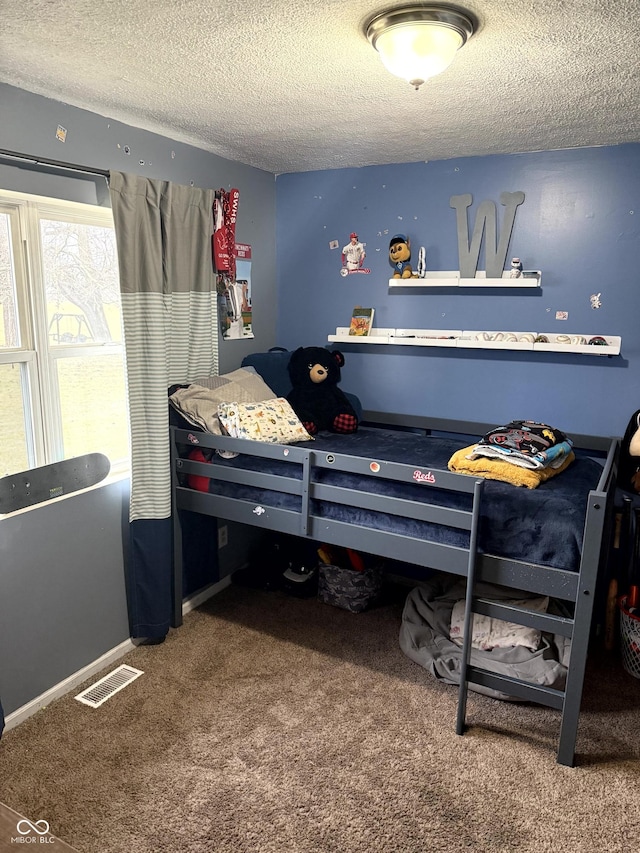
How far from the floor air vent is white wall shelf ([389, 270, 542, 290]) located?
2.18m

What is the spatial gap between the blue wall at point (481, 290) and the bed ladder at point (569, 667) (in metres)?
1.10

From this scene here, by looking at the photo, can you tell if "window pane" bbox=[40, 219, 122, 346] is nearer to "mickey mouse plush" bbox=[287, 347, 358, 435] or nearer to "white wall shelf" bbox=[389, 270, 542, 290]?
"mickey mouse plush" bbox=[287, 347, 358, 435]

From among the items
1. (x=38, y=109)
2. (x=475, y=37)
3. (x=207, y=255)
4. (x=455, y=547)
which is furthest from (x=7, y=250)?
(x=455, y=547)

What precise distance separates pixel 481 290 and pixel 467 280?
0.39ft

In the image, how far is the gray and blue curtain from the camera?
2453mm

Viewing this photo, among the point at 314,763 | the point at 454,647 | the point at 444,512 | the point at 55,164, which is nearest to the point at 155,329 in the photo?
the point at 55,164

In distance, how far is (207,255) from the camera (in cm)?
281

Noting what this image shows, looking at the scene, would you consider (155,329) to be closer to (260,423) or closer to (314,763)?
(260,423)

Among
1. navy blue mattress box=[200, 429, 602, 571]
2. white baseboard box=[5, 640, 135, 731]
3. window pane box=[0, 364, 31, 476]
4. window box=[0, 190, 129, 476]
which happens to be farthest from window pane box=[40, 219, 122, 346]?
white baseboard box=[5, 640, 135, 731]

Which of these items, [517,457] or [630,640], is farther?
[630,640]

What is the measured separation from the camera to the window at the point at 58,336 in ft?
7.14

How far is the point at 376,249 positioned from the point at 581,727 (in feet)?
7.74

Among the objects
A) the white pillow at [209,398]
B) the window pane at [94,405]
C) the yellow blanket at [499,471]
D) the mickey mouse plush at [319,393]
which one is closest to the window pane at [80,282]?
A: the window pane at [94,405]

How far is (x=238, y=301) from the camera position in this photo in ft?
10.4
